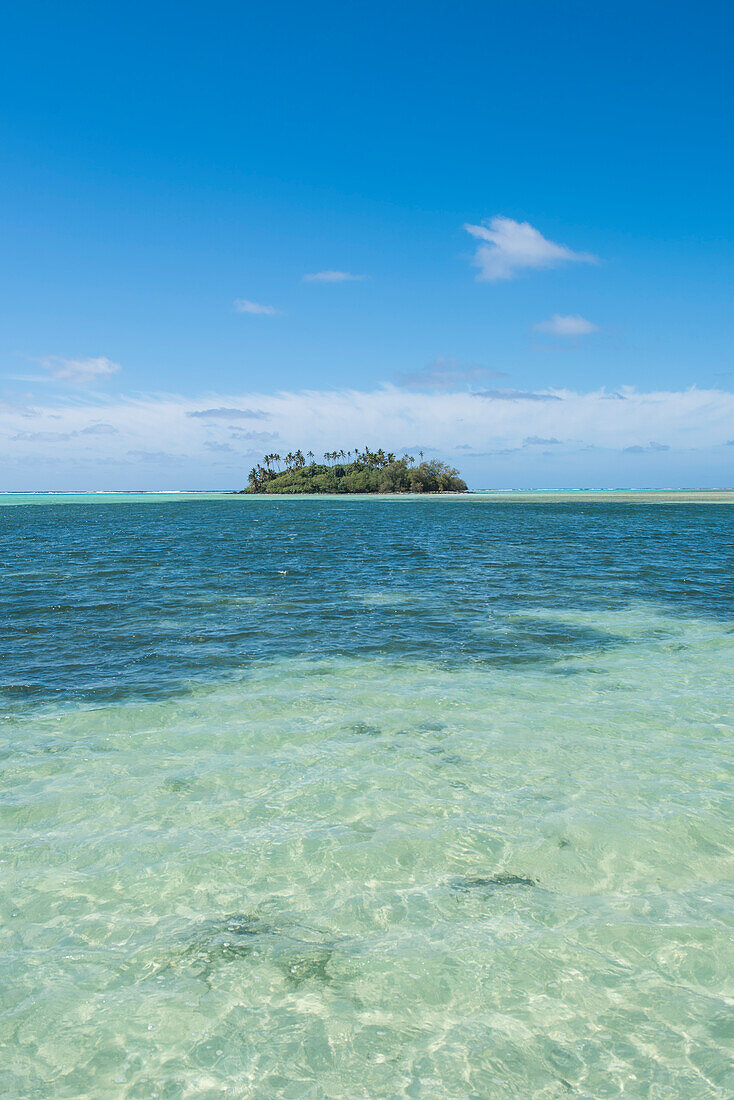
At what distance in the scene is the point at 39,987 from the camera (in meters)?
4.99

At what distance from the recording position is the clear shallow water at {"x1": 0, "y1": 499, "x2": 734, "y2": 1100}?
4441 mm

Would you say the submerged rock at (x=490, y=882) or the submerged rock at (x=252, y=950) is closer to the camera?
the submerged rock at (x=252, y=950)

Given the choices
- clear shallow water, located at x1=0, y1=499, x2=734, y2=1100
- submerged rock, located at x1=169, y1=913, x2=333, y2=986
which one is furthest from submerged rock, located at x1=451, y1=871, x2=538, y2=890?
submerged rock, located at x1=169, y1=913, x2=333, y2=986

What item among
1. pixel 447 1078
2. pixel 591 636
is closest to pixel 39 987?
pixel 447 1078

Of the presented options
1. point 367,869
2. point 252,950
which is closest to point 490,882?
point 367,869

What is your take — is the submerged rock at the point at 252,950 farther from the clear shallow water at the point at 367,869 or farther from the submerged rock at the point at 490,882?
the submerged rock at the point at 490,882

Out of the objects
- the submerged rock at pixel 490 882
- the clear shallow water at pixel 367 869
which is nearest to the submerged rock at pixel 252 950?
the clear shallow water at pixel 367 869

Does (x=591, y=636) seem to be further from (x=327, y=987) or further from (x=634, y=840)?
(x=327, y=987)

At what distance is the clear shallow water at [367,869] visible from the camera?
4.44 m

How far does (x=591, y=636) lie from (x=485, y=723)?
7944 mm

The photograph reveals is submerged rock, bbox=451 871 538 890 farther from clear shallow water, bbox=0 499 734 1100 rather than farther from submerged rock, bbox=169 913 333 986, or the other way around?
submerged rock, bbox=169 913 333 986

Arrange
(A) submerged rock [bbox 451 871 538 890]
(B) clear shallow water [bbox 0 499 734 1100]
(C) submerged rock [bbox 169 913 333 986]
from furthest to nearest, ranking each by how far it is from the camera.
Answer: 1. (A) submerged rock [bbox 451 871 538 890]
2. (C) submerged rock [bbox 169 913 333 986]
3. (B) clear shallow water [bbox 0 499 734 1100]

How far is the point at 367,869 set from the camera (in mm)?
6664

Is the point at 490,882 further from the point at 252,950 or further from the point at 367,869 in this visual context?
the point at 252,950
